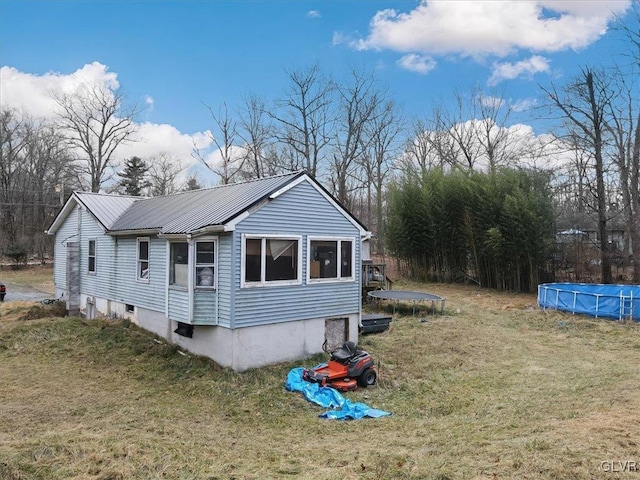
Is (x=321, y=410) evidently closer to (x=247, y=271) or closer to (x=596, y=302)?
(x=247, y=271)

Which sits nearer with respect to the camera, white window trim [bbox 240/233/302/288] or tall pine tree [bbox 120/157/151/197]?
white window trim [bbox 240/233/302/288]

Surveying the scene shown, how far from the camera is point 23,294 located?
19.6 meters

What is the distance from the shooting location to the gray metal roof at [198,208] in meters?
9.07

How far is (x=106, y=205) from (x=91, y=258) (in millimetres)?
1760

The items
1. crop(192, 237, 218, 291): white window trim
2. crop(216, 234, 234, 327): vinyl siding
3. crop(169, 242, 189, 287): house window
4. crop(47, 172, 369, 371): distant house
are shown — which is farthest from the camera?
crop(169, 242, 189, 287): house window

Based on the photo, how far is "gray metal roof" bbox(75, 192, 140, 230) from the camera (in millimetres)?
13148

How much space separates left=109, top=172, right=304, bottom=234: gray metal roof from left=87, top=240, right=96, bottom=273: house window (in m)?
1.44

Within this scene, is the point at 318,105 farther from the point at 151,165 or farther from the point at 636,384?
the point at 636,384

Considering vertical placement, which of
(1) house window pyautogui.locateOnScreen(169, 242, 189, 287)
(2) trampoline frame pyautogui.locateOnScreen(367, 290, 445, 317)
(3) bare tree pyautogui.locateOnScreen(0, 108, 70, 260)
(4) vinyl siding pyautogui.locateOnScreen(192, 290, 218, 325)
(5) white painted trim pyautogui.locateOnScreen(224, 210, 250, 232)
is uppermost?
(3) bare tree pyautogui.locateOnScreen(0, 108, 70, 260)

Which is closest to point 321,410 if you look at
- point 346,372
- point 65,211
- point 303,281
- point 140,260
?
point 346,372

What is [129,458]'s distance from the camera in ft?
15.9

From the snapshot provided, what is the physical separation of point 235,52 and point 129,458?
15.4 metres
